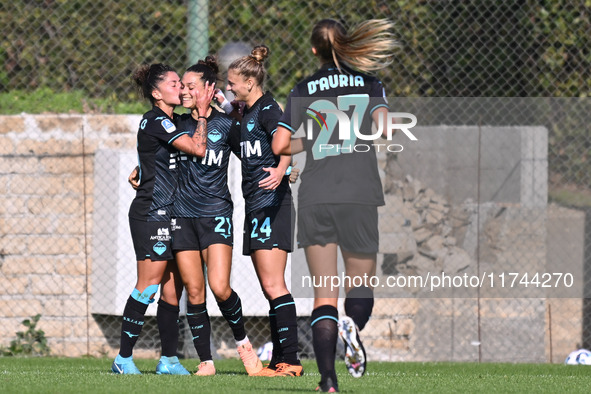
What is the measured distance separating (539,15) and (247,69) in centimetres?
433

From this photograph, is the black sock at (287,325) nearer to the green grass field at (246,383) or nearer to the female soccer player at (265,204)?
the female soccer player at (265,204)

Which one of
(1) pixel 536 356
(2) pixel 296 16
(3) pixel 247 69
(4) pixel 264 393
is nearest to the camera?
(4) pixel 264 393

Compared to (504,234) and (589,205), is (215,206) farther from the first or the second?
(589,205)

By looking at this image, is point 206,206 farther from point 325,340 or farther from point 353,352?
point 353,352

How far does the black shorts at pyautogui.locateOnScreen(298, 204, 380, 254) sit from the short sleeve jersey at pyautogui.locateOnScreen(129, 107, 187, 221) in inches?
56.7

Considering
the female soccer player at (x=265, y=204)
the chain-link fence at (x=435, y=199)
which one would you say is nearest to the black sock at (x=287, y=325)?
the female soccer player at (x=265, y=204)

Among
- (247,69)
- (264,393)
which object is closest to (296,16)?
(247,69)

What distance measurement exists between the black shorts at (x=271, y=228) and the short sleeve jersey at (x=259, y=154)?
43 mm

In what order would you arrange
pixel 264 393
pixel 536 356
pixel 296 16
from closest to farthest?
pixel 264 393 < pixel 536 356 < pixel 296 16

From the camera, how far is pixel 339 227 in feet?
15.8

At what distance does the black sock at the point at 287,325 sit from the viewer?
595 cm

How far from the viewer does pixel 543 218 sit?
Result: 9.00m

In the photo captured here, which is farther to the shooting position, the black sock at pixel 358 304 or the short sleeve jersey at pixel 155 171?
the short sleeve jersey at pixel 155 171

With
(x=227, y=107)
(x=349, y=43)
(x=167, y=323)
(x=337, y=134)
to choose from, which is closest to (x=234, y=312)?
(x=167, y=323)
